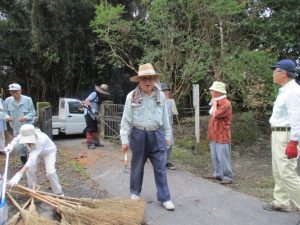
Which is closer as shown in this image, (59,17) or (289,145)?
(289,145)

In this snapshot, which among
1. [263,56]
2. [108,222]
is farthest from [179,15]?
[108,222]

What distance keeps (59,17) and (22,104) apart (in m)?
9.77

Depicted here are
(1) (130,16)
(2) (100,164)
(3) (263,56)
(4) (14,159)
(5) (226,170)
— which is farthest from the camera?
(1) (130,16)

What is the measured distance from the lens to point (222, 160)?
7.35 metres

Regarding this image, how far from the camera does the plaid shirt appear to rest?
23.7 ft

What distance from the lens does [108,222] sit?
462cm

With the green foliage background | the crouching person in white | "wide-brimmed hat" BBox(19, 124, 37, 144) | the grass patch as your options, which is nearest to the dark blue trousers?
the crouching person in white

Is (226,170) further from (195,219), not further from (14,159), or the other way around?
(14,159)

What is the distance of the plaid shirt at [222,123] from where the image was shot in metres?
7.24

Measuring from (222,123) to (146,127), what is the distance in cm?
228

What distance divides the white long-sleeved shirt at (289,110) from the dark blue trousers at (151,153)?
1.53m

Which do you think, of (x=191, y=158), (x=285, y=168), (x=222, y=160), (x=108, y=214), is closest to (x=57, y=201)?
(x=108, y=214)

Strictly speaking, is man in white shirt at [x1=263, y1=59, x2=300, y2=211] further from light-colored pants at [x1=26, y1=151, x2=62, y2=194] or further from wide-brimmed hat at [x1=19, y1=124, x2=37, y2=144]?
wide-brimmed hat at [x1=19, y1=124, x2=37, y2=144]

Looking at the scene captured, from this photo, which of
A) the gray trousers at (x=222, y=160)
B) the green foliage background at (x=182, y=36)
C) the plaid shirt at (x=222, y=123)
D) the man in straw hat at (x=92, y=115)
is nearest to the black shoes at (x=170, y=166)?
the gray trousers at (x=222, y=160)
